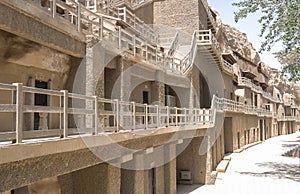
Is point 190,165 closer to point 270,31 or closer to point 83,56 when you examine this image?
point 270,31

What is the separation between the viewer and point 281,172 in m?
23.3

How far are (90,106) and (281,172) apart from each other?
1771 cm

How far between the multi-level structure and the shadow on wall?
394 centimetres

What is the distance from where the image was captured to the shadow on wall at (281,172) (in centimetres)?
2161

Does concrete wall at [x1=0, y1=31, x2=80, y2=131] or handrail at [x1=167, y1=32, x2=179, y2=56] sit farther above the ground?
handrail at [x1=167, y1=32, x2=179, y2=56]

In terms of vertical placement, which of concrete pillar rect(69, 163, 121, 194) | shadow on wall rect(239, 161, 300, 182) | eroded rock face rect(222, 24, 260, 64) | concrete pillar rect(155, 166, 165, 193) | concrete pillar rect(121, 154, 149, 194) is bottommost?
shadow on wall rect(239, 161, 300, 182)

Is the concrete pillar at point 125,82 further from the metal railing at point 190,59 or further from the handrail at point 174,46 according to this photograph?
the handrail at point 174,46

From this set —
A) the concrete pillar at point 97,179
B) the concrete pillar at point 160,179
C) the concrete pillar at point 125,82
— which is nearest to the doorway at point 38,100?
the concrete pillar at point 97,179

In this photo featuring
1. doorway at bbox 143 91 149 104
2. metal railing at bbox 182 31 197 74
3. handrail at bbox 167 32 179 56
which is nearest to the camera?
doorway at bbox 143 91 149 104

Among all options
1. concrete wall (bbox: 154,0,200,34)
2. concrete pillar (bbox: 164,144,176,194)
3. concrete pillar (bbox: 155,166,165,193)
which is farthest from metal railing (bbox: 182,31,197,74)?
concrete pillar (bbox: 155,166,165,193)

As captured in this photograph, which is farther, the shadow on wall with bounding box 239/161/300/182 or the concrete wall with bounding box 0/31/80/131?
the shadow on wall with bounding box 239/161/300/182

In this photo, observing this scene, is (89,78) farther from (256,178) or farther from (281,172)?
(281,172)

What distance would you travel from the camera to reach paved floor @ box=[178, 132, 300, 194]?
17938 mm

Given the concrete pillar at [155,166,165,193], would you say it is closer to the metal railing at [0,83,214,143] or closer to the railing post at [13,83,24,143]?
the metal railing at [0,83,214,143]
